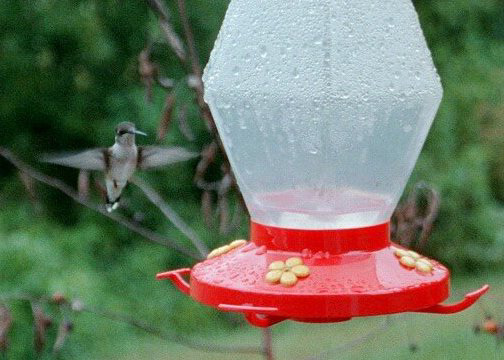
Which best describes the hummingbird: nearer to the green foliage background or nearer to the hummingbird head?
the hummingbird head

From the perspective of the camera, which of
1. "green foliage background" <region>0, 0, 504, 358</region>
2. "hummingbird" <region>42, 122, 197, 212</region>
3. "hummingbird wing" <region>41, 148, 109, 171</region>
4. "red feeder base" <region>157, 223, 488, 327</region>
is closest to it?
"red feeder base" <region>157, 223, 488, 327</region>

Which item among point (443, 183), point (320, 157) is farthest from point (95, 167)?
point (443, 183)

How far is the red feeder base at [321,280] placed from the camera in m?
1.84

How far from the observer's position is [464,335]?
8023 mm

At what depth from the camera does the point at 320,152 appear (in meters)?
2.19

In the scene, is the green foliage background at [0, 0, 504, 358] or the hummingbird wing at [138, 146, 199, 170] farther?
the green foliage background at [0, 0, 504, 358]

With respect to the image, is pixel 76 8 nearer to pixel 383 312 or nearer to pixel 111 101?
pixel 111 101

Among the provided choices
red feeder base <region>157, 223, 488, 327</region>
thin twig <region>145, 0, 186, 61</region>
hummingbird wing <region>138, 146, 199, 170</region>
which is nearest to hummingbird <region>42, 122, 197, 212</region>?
hummingbird wing <region>138, 146, 199, 170</region>

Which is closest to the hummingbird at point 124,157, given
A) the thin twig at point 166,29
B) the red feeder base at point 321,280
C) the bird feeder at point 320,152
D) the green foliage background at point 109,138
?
the thin twig at point 166,29

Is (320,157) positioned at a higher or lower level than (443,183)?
higher

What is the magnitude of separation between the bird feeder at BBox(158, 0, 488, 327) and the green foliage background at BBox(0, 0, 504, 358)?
4.36 m

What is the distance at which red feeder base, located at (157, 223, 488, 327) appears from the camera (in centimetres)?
184

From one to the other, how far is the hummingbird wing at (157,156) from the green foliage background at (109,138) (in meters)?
3.72

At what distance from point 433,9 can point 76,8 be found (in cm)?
333
